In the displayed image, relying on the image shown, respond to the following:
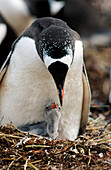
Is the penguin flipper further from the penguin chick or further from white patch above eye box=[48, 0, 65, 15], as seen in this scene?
white patch above eye box=[48, 0, 65, 15]

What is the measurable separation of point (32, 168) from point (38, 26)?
56.6 inches

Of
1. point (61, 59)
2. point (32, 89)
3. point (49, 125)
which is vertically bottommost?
point (49, 125)

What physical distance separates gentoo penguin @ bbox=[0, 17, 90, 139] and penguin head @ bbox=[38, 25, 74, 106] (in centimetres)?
1

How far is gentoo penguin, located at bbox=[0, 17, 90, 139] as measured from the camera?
325cm

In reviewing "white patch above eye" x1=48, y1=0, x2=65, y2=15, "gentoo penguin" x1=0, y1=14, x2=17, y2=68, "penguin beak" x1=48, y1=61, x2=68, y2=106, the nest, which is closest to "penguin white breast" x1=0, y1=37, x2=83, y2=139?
the nest

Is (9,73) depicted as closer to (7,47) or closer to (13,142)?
(13,142)

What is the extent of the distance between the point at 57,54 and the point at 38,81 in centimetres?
62

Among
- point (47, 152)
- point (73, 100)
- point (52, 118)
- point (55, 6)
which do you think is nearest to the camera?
point (47, 152)

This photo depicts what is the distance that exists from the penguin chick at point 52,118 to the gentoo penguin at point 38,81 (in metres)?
0.11

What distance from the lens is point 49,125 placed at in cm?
340

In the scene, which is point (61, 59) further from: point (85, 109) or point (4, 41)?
point (4, 41)

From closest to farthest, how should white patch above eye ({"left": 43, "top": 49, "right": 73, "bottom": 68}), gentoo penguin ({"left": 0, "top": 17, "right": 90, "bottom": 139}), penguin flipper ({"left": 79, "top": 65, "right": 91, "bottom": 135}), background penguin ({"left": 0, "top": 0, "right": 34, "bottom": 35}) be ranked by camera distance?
1. white patch above eye ({"left": 43, "top": 49, "right": 73, "bottom": 68})
2. gentoo penguin ({"left": 0, "top": 17, "right": 90, "bottom": 139})
3. penguin flipper ({"left": 79, "top": 65, "right": 91, "bottom": 135})
4. background penguin ({"left": 0, "top": 0, "right": 34, "bottom": 35})

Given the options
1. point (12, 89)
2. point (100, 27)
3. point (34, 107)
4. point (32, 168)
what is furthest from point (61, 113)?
point (100, 27)

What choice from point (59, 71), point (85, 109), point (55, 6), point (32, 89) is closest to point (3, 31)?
point (55, 6)
